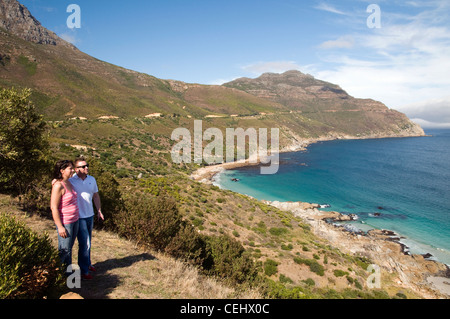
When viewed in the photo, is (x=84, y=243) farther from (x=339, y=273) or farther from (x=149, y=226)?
(x=339, y=273)

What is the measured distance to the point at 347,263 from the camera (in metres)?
21.5

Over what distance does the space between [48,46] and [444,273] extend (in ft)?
627

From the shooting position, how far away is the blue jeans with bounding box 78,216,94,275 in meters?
5.60

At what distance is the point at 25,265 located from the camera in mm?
4359

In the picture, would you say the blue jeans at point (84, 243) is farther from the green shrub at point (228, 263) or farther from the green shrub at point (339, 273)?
the green shrub at point (339, 273)

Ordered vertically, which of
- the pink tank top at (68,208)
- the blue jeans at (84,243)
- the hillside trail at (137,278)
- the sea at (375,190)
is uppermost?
the pink tank top at (68,208)

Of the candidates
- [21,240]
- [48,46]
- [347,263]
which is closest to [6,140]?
[21,240]

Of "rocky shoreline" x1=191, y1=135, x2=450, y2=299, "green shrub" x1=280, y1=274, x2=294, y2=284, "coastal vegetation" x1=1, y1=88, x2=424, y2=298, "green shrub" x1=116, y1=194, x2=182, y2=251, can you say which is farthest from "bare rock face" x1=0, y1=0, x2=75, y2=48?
"green shrub" x1=280, y1=274, x2=294, y2=284

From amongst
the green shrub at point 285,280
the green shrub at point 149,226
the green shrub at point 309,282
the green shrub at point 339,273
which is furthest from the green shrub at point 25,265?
the green shrub at point 339,273

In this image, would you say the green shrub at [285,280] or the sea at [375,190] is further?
the sea at [375,190]

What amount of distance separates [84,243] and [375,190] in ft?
219

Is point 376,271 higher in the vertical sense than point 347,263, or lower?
lower

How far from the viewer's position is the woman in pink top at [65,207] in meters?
4.89
